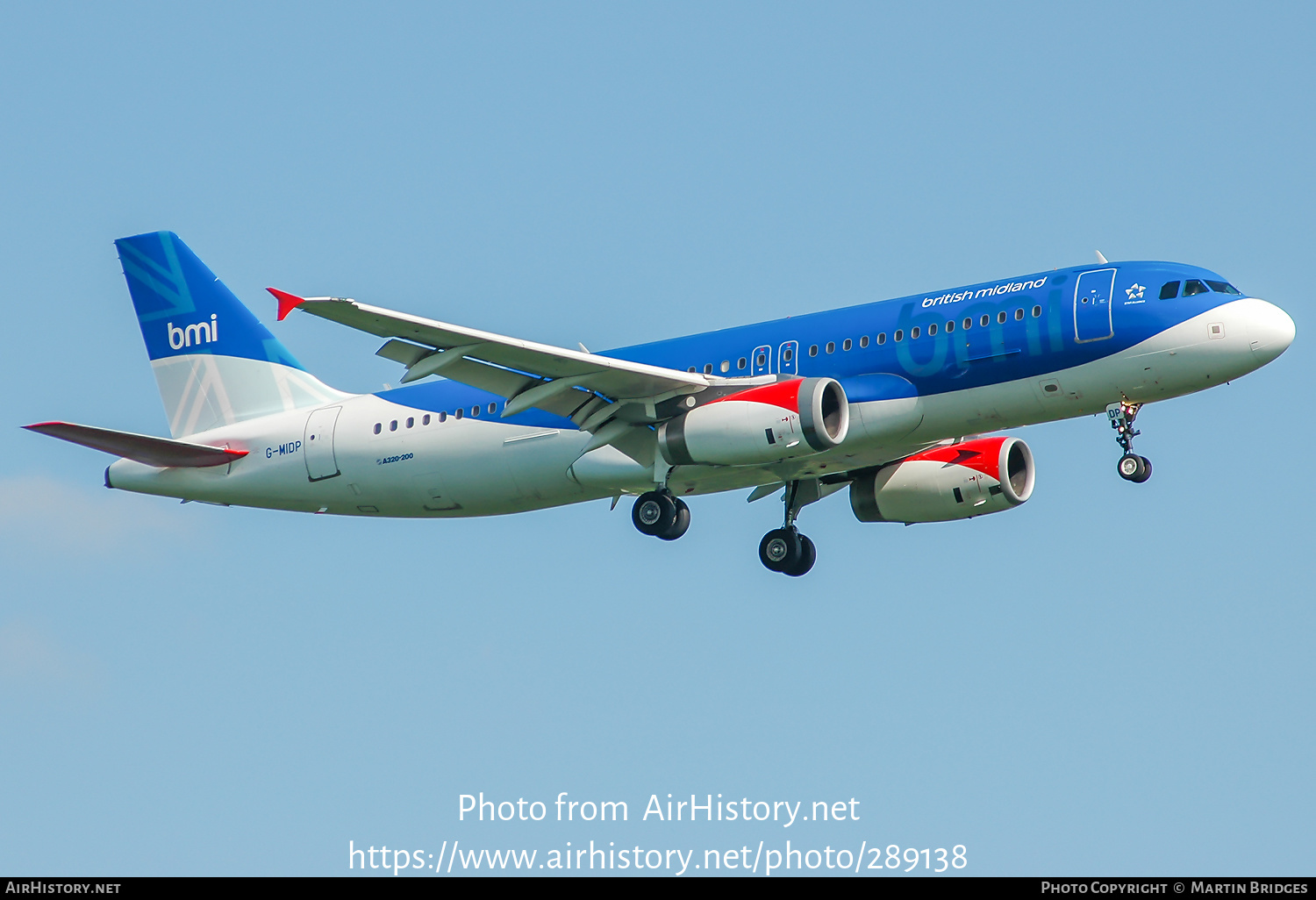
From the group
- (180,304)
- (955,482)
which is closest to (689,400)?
(955,482)

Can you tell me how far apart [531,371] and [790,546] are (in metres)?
8.19

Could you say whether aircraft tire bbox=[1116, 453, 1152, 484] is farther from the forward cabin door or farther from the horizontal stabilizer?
the horizontal stabilizer

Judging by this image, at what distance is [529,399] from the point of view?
111 ft

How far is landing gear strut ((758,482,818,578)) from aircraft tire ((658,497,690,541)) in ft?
12.8

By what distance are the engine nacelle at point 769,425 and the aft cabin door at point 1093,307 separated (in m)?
4.67

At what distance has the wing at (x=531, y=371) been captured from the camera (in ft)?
103

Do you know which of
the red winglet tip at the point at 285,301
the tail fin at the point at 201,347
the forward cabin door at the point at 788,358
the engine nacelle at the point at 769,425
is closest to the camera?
the red winglet tip at the point at 285,301

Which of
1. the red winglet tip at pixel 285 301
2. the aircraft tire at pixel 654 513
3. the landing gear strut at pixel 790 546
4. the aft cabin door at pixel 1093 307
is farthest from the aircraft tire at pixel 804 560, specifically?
the red winglet tip at pixel 285 301

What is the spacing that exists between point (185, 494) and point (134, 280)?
6.15m

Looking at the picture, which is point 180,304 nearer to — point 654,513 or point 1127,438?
point 654,513

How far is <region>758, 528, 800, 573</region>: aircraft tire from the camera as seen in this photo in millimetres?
38406

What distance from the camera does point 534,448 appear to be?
35.7 meters

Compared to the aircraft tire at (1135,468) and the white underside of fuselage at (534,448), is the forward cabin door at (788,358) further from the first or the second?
the aircraft tire at (1135,468)

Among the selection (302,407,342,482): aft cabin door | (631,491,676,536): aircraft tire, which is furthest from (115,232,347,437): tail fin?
(631,491,676,536): aircraft tire
